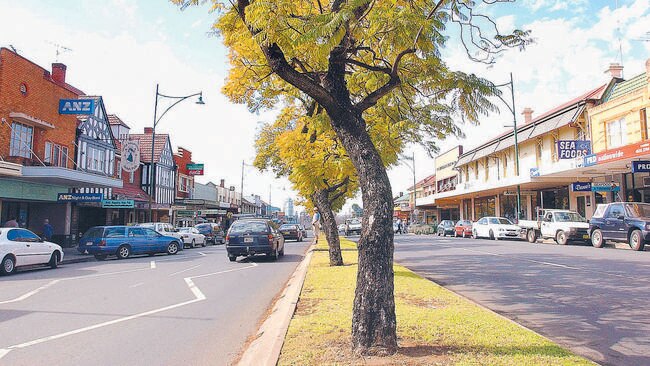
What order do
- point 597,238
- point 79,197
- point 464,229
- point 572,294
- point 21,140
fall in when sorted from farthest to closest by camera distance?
point 464,229 → point 79,197 → point 21,140 → point 597,238 → point 572,294

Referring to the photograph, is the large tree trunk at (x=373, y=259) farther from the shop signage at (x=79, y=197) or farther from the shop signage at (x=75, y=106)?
the shop signage at (x=75, y=106)

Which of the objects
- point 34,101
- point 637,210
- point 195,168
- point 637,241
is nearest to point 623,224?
point 637,210

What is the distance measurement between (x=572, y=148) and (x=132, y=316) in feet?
87.5

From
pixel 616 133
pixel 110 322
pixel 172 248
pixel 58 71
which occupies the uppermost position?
pixel 58 71

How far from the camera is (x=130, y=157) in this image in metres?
24.8

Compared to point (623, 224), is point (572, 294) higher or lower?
lower

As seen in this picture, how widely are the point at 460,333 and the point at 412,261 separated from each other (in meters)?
10.8

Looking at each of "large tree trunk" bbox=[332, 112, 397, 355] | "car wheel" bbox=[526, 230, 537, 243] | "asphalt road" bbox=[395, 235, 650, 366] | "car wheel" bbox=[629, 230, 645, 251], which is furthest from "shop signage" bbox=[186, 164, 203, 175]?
"large tree trunk" bbox=[332, 112, 397, 355]

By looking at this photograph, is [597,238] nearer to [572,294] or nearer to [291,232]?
[572,294]

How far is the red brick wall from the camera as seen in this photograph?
822 inches

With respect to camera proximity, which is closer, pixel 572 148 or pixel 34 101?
pixel 34 101

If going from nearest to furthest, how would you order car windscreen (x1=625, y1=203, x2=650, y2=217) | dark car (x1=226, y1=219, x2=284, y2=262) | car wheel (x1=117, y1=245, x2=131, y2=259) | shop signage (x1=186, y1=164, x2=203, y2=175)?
dark car (x1=226, y1=219, x2=284, y2=262) → car windscreen (x1=625, y1=203, x2=650, y2=217) → car wheel (x1=117, y1=245, x2=131, y2=259) → shop signage (x1=186, y1=164, x2=203, y2=175)

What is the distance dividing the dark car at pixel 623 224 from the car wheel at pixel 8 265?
22.6 metres

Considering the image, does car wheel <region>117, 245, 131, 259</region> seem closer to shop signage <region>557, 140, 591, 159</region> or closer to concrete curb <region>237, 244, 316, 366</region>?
concrete curb <region>237, 244, 316, 366</region>
